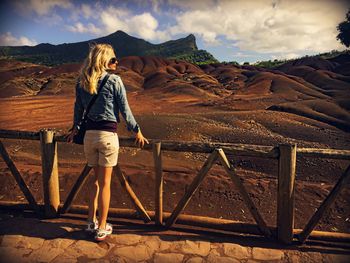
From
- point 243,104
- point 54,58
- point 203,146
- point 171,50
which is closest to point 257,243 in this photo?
point 203,146

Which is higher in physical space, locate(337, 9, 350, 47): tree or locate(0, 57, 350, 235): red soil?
locate(337, 9, 350, 47): tree

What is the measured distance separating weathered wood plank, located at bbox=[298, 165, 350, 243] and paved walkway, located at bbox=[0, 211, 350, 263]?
6.9 inches

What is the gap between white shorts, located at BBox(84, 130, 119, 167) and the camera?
12.6 feet

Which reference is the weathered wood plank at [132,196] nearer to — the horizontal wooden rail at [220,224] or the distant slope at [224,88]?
the horizontal wooden rail at [220,224]

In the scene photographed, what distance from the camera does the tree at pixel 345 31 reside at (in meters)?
55.8

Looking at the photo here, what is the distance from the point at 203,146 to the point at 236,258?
1461mm

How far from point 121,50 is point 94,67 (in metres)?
115

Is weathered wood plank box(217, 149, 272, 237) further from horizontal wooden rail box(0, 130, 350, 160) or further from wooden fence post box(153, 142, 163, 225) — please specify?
wooden fence post box(153, 142, 163, 225)

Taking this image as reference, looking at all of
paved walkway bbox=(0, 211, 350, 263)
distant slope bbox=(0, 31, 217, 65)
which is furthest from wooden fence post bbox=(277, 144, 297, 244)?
distant slope bbox=(0, 31, 217, 65)

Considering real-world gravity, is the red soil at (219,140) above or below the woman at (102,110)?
below

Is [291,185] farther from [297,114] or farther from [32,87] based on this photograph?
[32,87]

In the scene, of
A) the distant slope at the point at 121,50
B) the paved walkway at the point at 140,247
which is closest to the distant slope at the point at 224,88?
A: the paved walkway at the point at 140,247

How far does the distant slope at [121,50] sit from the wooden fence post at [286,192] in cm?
8772

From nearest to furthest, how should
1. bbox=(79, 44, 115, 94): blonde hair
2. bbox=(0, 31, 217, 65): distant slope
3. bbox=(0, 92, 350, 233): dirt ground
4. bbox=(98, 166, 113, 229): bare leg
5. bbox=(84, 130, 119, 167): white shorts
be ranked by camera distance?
bbox=(79, 44, 115, 94): blonde hair < bbox=(84, 130, 119, 167): white shorts < bbox=(98, 166, 113, 229): bare leg < bbox=(0, 92, 350, 233): dirt ground < bbox=(0, 31, 217, 65): distant slope
